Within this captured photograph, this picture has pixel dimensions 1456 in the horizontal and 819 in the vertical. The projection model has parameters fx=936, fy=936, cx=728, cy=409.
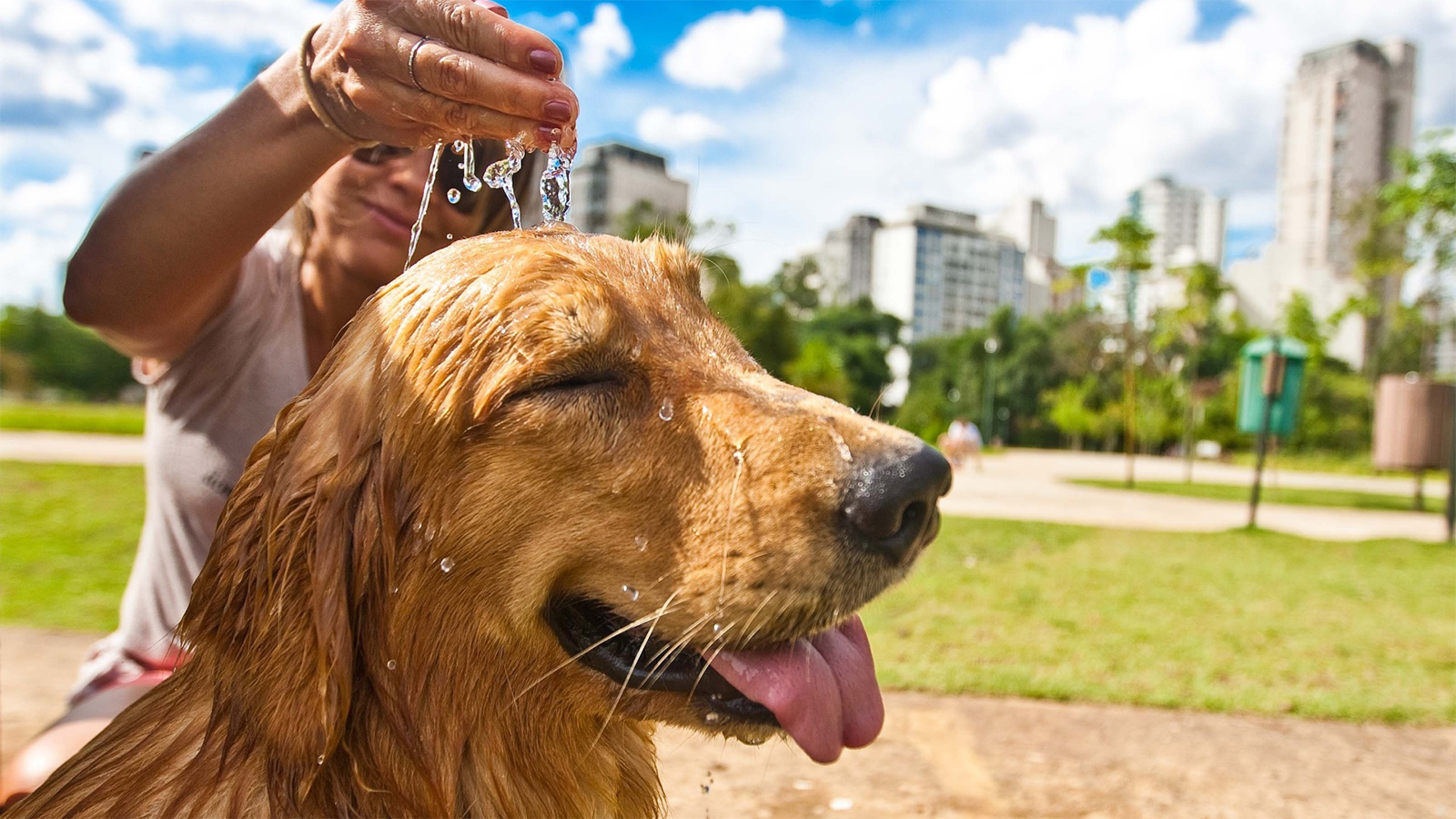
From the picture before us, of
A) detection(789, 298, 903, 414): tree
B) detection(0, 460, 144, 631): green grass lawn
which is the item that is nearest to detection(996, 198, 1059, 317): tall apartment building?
detection(789, 298, 903, 414): tree

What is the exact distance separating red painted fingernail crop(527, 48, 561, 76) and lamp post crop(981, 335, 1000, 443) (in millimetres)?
71540

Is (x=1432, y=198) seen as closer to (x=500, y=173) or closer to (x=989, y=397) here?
(x=500, y=173)

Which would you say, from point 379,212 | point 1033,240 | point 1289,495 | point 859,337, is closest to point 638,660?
point 379,212

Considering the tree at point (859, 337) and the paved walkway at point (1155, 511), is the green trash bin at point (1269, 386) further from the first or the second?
the tree at point (859, 337)

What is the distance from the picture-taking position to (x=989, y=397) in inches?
2852

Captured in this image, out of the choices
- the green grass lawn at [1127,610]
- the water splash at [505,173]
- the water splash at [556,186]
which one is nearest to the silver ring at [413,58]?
the water splash at [556,186]

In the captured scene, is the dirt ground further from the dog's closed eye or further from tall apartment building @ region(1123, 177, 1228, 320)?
tall apartment building @ region(1123, 177, 1228, 320)

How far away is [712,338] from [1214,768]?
3.94 m

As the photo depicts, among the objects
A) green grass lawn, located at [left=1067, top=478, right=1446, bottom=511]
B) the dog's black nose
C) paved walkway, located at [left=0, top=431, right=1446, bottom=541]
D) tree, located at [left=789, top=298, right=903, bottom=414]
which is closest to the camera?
the dog's black nose

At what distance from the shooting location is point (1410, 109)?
3752 inches

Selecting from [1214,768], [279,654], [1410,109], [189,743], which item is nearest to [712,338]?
[279,654]

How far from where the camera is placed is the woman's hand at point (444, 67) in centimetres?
188

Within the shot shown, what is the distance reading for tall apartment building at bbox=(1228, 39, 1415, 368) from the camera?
91.3 m

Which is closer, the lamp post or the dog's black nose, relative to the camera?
the dog's black nose
